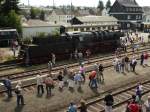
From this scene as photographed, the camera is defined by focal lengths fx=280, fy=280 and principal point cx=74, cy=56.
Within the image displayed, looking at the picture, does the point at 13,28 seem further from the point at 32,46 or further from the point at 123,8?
the point at 123,8

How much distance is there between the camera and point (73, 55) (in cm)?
3375

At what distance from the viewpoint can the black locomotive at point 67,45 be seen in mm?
30000

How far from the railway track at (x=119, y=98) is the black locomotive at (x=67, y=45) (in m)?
11.2

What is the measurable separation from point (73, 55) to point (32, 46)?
20.3 feet

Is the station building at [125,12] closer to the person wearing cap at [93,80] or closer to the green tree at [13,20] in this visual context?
the green tree at [13,20]

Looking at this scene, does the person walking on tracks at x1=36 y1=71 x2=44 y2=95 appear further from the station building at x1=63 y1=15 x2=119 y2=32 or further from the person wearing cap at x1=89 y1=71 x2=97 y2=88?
the station building at x1=63 y1=15 x2=119 y2=32

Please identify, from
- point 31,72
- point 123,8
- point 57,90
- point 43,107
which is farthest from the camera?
point 123,8

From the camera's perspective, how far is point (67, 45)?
32.9 metres

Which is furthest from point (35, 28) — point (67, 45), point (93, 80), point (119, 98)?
point (119, 98)

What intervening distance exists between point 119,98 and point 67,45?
1408cm

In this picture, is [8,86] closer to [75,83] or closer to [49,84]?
[49,84]

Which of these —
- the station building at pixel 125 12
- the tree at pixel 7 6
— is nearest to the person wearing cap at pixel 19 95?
the tree at pixel 7 6

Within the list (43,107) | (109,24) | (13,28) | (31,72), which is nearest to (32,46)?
(31,72)

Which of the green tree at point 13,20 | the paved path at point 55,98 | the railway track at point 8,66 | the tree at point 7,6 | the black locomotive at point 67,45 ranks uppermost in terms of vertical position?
the tree at point 7,6
